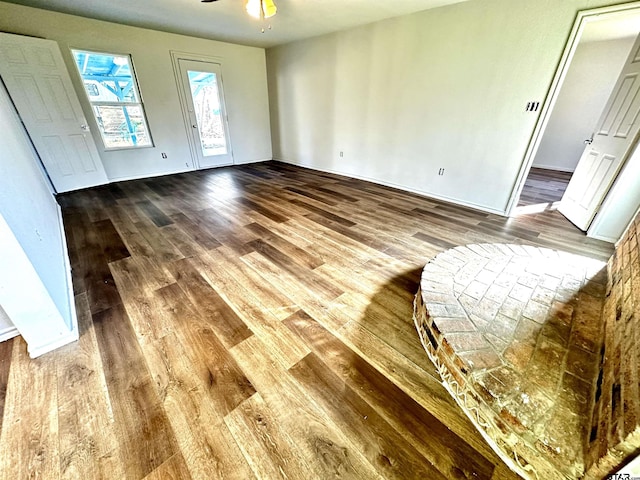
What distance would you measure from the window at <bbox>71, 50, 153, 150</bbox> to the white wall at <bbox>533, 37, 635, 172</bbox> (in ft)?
28.4

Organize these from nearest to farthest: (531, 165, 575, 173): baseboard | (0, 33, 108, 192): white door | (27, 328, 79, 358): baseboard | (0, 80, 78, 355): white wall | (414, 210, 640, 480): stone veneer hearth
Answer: (414, 210, 640, 480): stone veneer hearth, (0, 80, 78, 355): white wall, (27, 328, 79, 358): baseboard, (0, 33, 108, 192): white door, (531, 165, 575, 173): baseboard

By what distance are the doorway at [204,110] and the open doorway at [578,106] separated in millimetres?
5682

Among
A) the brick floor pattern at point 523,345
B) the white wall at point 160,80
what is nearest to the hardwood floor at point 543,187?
the brick floor pattern at point 523,345

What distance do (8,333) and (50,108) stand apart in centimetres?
387

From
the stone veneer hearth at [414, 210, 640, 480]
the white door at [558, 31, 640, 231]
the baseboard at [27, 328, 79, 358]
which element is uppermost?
the white door at [558, 31, 640, 231]

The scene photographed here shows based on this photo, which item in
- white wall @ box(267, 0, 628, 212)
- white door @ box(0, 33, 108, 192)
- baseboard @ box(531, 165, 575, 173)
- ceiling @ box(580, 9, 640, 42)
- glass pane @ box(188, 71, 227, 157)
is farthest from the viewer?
baseboard @ box(531, 165, 575, 173)

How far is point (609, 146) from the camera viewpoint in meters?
2.75

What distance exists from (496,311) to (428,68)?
3.50 m

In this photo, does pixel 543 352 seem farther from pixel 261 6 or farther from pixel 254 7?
pixel 254 7

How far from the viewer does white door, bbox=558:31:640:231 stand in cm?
254

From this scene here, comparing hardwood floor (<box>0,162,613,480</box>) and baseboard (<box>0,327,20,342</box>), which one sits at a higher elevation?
baseboard (<box>0,327,20,342</box>)

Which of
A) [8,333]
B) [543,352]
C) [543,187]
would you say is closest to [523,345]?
[543,352]

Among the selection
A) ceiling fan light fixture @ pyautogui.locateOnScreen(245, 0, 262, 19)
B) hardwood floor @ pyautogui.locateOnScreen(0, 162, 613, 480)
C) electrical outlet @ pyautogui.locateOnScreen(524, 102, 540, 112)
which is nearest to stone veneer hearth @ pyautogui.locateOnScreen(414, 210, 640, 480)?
hardwood floor @ pyautogui.locateOnScreen(0, 162, 613, 480)

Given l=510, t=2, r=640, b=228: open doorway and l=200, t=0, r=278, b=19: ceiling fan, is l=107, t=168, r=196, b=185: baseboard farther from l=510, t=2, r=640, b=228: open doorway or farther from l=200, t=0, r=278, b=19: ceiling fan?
l=510, t=2, r=640, b=228: open doorway
